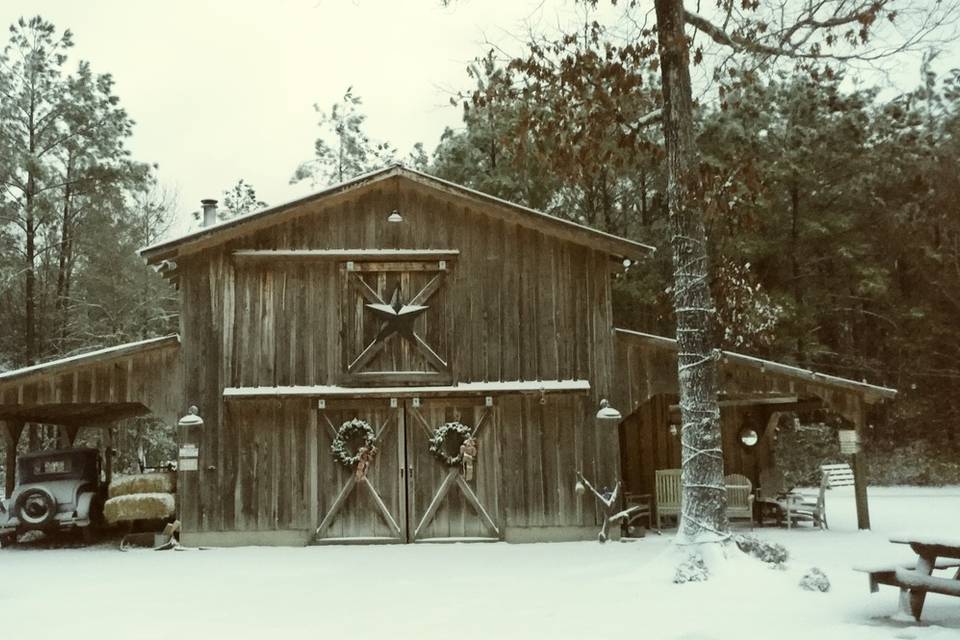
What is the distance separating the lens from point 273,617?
28.1ft

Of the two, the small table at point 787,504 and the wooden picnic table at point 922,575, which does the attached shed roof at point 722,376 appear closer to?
the small table at point 787,504

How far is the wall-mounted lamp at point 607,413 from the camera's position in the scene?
14742 millimetres

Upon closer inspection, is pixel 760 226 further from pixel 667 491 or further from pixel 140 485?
pixel 140 485

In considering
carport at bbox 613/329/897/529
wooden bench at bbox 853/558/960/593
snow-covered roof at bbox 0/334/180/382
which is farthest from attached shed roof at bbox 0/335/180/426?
wooden bench at bbox 853/558/960/593

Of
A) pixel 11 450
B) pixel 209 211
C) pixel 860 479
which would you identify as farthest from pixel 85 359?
pixel 860 479

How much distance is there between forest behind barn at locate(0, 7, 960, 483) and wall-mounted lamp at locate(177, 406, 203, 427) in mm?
14188

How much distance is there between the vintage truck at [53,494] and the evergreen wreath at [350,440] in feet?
16.3

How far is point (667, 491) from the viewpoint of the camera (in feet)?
53.6

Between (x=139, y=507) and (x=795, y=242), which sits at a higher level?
(x=795, y=242)

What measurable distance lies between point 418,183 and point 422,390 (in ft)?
11.1

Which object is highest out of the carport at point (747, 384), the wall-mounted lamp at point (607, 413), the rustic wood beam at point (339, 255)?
the rustic wood beam at point (339, 255)

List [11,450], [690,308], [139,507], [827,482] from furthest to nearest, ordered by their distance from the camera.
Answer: [11,450] → [827,482] → [139,507] → [690,308]

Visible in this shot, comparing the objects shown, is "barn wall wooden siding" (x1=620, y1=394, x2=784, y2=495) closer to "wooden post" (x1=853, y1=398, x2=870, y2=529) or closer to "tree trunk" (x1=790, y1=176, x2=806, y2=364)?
"wooden post" (x1=853, y1=398, x2=870, y2=529)

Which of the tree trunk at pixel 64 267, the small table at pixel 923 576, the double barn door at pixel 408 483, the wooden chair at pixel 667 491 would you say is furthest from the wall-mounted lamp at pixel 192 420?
the tree trunk at pixel 64 267
